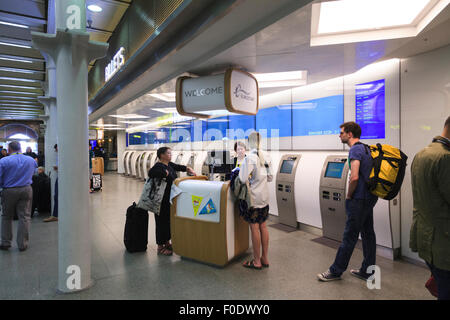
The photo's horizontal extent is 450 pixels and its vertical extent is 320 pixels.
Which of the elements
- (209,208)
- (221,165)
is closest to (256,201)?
(209,208)

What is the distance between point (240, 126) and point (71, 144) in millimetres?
4917

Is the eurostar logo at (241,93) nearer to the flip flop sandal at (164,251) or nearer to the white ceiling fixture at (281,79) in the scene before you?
the white ceiling fixture at (281,79)

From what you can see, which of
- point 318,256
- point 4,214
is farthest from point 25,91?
point 318,256

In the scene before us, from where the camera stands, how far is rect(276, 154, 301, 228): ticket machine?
5.00m

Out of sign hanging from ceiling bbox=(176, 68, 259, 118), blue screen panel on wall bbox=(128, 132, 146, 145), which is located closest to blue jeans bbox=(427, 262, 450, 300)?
sign hanging from ceiling bbox=(176, 68, 259, 118)

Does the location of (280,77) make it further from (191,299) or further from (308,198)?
(191,299)

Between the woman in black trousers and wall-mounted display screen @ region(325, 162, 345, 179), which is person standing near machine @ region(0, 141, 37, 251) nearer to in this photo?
the woman in black trousers

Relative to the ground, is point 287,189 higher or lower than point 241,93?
lower

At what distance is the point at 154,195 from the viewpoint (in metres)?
3.75

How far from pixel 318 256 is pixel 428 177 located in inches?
90.5

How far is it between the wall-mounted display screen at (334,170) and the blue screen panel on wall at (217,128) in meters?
3.96

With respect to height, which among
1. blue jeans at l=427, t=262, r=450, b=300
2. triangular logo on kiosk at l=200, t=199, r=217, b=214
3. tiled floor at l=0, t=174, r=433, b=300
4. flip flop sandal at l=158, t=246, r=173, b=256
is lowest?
tiled floor at l=0, t=174, r=433, b=300

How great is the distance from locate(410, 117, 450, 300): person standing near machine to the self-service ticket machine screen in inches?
91.6

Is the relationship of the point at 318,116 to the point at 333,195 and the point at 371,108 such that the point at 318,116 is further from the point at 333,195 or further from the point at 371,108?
the point at 333,195
